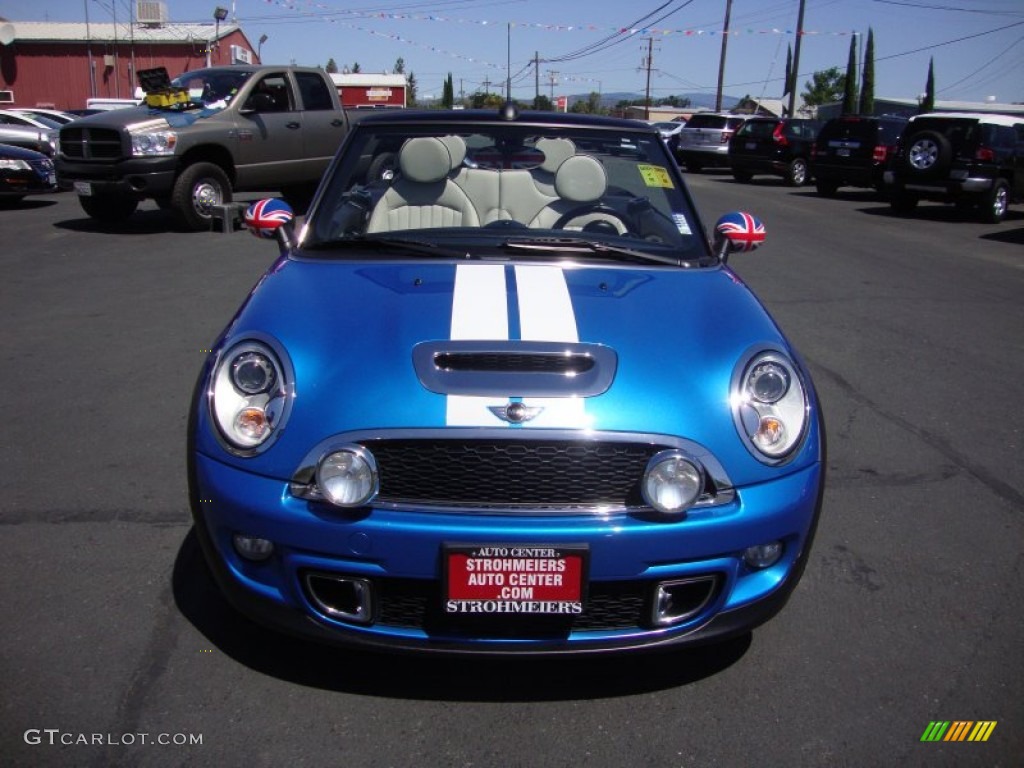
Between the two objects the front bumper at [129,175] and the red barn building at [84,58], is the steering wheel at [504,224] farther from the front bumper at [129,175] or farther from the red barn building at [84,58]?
the red barn building at [84,58]

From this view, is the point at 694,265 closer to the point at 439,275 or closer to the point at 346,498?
the point at 439,275

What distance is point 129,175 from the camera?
10.8 m

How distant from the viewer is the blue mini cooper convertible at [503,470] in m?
2.29

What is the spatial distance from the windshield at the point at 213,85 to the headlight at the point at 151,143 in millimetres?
946

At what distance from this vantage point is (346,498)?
2293 millimetres

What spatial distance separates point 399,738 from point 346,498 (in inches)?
25.0

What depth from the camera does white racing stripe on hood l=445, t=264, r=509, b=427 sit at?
234 centimetres

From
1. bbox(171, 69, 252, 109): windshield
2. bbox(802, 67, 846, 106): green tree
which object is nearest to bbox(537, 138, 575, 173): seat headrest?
bbox(171, 69, 252, 109): windshield

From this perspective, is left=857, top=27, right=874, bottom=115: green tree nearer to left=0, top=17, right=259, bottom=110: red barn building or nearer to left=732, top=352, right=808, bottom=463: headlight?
left=0, top=17, right=259, bottom=110: red barn building

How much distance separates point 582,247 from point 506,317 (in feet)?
2.54

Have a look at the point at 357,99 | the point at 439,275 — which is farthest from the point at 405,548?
the point at 357,99

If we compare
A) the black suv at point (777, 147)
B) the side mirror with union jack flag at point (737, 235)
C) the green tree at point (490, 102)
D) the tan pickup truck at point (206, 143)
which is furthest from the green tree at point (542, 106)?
the black suv at point (777, 147)

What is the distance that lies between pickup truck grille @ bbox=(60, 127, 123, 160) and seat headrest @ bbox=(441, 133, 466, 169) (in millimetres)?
8220

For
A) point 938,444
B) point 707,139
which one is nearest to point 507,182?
point 938,444
